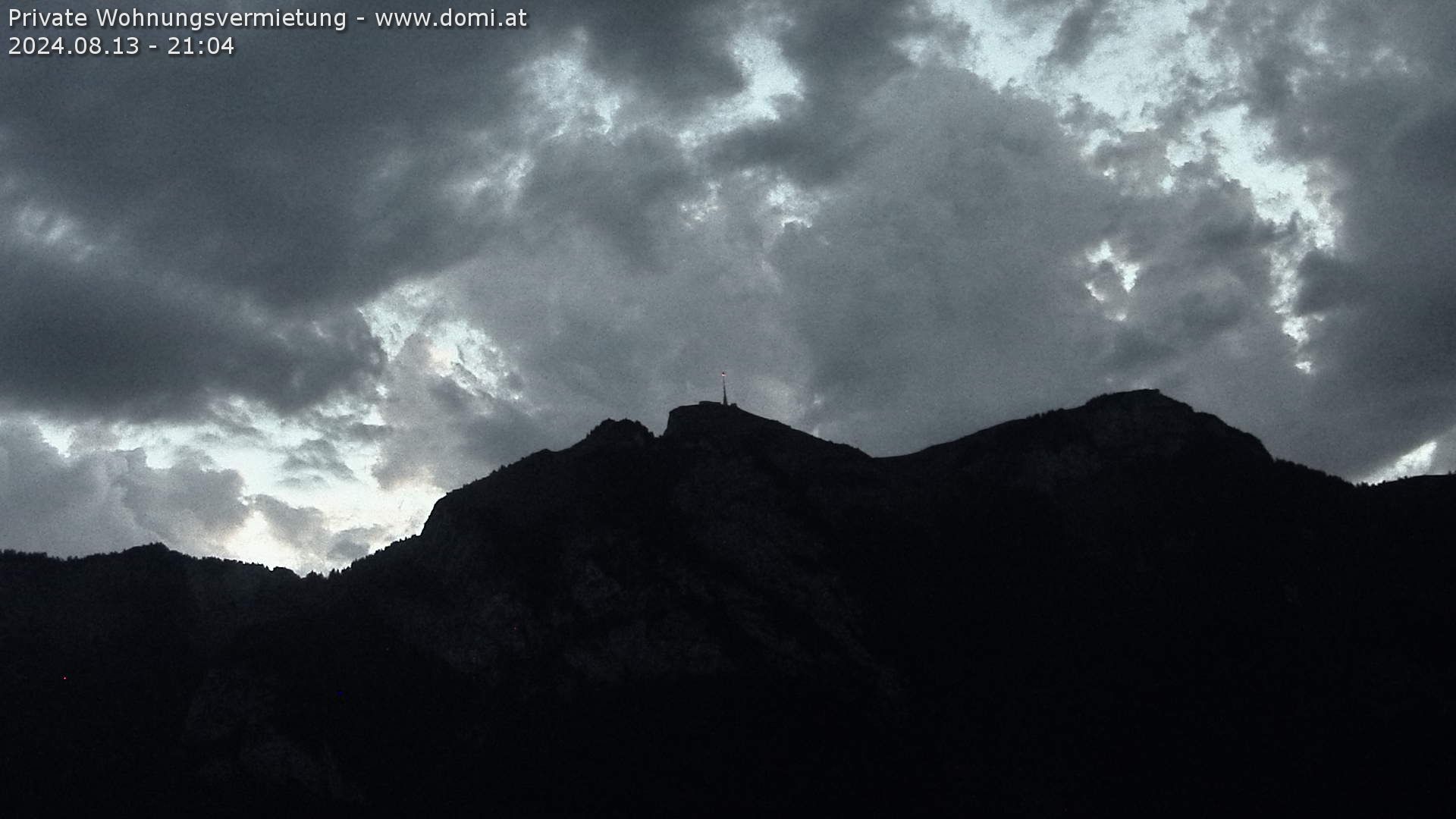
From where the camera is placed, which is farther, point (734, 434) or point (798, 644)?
point (734, 434)

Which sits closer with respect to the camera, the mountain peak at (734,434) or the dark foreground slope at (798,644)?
the dark foreground slope at (798,644)

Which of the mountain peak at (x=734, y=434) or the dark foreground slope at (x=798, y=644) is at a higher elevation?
the mountain peak at (x=734, y=434)

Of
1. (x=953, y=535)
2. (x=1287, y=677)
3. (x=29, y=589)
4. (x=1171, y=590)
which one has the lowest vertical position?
(x=1287, y=677)

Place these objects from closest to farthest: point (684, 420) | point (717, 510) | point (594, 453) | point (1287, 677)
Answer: point (1287, 677) → point (717, 510) → point (594, 453) → point (684, 420)

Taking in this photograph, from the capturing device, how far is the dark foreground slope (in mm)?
80375

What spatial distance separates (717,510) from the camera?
9675 cm

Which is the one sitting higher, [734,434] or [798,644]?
[734,434]

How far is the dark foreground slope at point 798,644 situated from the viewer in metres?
80.4

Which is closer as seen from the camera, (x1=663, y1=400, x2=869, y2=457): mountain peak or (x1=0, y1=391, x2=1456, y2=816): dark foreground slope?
(x1=0, y1=391, x2=1456, y2=816): dark foreground slope

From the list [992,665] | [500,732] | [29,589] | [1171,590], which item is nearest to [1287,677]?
[1171,590]

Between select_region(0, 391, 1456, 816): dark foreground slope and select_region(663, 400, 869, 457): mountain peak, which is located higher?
select_region(663, 400, 869, 457): mountain peak

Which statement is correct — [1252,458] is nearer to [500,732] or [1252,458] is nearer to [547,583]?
[547,583]

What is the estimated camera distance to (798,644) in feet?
286

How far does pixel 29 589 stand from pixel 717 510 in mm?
65523
